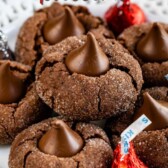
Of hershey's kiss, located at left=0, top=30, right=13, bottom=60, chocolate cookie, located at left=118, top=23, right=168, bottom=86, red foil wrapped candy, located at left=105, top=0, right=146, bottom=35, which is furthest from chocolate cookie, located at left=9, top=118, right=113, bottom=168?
red foil wrapped candy, located at left=105, top=0, right=146, bottom=35

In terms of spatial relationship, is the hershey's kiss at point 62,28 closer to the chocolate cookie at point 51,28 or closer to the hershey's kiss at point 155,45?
the chocolate cookie at point 51,28

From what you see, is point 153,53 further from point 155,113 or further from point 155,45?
point 155,113

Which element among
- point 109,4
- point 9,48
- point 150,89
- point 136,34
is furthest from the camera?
point 109,4

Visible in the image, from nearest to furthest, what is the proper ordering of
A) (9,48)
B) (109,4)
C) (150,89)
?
(150,89) < (9,48) < (109,4)

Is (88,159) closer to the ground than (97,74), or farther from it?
closer to the ground

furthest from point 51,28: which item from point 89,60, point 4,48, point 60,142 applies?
point 60,142

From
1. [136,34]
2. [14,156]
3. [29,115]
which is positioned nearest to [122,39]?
[136,34]

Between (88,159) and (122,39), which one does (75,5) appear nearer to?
(122,39)
